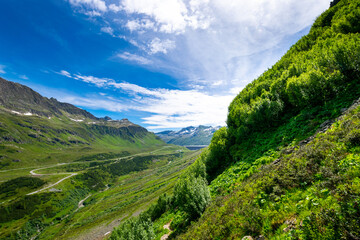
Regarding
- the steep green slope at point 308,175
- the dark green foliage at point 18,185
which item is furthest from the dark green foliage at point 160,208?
the dark green foliage at point 18,185

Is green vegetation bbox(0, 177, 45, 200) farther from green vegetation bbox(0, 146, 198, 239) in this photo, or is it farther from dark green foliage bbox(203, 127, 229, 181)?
dark green foliage bbox(203, 127, 229, 181)

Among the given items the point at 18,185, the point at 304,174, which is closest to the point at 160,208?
the point at 304,174

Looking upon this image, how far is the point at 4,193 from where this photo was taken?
520ft

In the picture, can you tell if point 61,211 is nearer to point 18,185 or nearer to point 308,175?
point 18,185

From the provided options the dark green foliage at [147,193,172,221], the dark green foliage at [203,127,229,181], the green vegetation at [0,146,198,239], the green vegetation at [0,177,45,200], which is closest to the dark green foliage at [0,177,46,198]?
the green vegetation at [0,177,45,200]

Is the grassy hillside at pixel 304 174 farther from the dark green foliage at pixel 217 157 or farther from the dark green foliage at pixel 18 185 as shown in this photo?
the dark green foliage at pixel 18 185

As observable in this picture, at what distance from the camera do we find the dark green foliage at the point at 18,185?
527 ft

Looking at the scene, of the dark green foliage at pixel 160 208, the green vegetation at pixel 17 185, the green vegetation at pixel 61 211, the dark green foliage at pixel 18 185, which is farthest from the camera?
the dark green foliage at pixel 18 185

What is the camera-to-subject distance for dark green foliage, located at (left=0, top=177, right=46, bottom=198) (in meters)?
161

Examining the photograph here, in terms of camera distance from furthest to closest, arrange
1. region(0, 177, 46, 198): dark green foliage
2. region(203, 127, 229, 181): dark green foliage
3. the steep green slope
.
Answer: region(0, 177, 46, 198): dark green foliage < region(203, 127, 229, 181): dark green foliage < the steep green slope

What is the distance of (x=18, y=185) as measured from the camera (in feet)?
561

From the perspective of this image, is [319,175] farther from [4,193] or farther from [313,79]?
[4,193]

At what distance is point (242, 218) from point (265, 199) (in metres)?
2.35

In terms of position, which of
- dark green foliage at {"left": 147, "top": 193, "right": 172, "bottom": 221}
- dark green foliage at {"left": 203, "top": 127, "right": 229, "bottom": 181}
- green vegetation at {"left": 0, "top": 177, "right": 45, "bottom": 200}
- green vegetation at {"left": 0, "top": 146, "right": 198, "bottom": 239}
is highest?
dark green foliage at {"left": 203, "top": 127, "right": 229, "bottom": 181}
